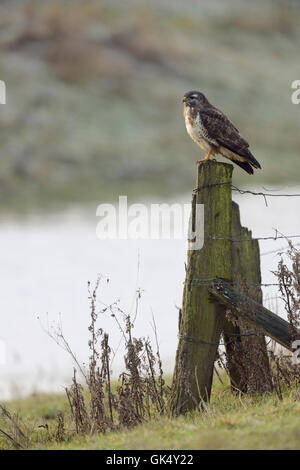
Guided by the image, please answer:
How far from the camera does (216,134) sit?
24.0ft

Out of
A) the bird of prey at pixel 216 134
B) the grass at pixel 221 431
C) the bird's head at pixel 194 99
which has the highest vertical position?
the bird's head at pixel 194 99

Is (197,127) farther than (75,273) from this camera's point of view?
No

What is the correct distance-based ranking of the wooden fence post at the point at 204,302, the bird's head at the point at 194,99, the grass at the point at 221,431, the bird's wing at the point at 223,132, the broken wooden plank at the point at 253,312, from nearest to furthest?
the grass at the point at 221,431, the broken wooden plank at the point at 253,312, the wooden fence post at the point at 204,302, the bird's wing at the point at 223,132, the bird's head at the point at 194,99

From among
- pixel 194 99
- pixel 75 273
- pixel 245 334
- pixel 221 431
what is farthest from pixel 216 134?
pixel 75 273

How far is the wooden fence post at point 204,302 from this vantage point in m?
6.38

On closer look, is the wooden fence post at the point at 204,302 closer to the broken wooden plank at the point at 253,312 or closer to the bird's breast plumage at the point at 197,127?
the broken wooden plank at the point at 253,312

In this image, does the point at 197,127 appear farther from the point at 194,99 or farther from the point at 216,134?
A: the point at 194,99

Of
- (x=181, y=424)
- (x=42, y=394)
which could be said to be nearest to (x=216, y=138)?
(x=181, y=424)

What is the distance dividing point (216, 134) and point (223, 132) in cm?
8

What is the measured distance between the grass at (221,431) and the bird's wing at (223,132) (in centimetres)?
242

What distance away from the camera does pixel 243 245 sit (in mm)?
7039

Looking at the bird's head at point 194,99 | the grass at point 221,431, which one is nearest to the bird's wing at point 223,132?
the bird's head at point 194,99
